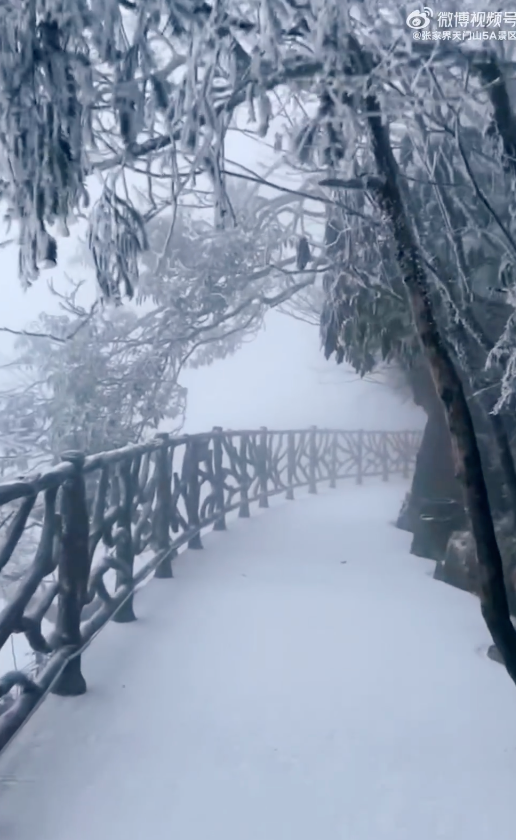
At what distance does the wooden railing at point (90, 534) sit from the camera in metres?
2.69

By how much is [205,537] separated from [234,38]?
562cm

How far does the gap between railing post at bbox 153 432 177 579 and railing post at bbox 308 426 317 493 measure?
678cm

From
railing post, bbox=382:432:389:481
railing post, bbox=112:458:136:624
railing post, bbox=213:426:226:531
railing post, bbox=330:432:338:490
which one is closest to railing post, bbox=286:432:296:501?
railing post, bbox=330:432:338:490

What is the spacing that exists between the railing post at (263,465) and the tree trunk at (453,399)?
696 centimetres

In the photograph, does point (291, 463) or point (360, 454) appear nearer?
point (291, 463)

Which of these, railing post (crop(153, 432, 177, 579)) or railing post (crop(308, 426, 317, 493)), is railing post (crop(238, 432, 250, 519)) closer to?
railing post (crop(153, 432, 177, 579))

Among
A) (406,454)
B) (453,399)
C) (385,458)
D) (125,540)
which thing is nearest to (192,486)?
(125,540)

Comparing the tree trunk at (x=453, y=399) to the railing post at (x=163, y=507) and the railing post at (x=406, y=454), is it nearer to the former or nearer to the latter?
the railing post at (x=163, y=507)

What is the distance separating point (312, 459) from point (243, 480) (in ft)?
13.0

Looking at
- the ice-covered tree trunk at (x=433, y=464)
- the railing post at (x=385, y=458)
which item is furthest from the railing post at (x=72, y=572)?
the railing post at (x=385, y=458)

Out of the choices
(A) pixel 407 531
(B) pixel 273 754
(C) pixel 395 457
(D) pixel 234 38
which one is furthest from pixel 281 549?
(C) pixel 395 457

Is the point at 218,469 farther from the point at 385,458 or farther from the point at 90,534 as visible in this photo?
the point at 385,458

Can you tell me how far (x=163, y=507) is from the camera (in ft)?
18.2

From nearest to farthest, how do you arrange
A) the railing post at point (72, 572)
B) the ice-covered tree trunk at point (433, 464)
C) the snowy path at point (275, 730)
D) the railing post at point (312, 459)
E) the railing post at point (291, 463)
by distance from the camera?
the snowy path at point (275, 730) < the railing post at point (72, 572) < the ice-covered tree trunk at point (433, 464) < the railing post at point (291, 463) < the railing post at point (312, 459)
